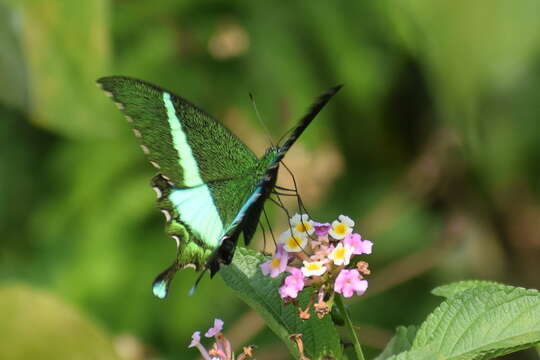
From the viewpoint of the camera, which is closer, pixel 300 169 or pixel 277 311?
pixel 277 311

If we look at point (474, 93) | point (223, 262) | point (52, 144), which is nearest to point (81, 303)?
point (52, 144)

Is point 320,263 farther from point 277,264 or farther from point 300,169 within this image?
point 300,169

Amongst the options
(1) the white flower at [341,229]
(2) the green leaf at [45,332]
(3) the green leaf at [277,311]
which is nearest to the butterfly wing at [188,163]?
(3) the green leaf at [277,311]

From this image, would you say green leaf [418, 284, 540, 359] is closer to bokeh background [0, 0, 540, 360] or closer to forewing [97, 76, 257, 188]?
forewing [97, 76, 257, 188]

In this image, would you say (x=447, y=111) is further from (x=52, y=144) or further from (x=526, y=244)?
(x=52, y=144)

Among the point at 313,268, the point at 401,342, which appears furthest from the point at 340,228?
the point at 401,342

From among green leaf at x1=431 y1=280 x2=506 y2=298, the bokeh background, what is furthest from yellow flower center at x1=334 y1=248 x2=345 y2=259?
the bokeh background

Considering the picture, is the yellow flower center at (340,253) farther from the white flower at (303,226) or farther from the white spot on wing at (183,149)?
the white spot on wing at (183,149)
